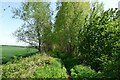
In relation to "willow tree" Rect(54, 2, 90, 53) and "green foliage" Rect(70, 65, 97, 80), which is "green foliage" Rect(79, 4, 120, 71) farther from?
"willow tree" Rect(54, 2, 90, 53)

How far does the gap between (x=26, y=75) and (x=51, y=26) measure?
652 inches

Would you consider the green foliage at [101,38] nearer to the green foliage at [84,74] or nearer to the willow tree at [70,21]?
the green foliage at [84,74]

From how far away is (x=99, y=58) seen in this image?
14.9m

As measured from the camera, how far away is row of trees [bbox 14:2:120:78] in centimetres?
1483

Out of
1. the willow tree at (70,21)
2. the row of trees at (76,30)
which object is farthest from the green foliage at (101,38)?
the willow tree at (70,21)

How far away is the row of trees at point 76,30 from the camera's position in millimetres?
14828

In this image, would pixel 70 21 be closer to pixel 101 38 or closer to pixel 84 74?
pixel 101 38

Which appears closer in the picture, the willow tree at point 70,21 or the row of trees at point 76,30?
the row of trees at point 76,30

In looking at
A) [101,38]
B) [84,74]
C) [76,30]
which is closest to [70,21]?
[76,30]

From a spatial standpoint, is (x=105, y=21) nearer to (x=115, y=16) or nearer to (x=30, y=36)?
(x=115, y=16)

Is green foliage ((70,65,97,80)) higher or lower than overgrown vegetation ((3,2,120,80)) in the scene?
lower

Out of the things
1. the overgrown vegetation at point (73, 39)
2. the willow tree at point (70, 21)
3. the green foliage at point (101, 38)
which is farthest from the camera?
the willow tree at point (70, 21)

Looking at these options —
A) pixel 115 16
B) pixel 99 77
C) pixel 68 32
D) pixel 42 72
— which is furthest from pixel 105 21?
pixel 68 32

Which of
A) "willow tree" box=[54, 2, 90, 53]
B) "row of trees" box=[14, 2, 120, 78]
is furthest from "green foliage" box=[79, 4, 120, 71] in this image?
"willow tree" box=[54, 2, 90, 53]
